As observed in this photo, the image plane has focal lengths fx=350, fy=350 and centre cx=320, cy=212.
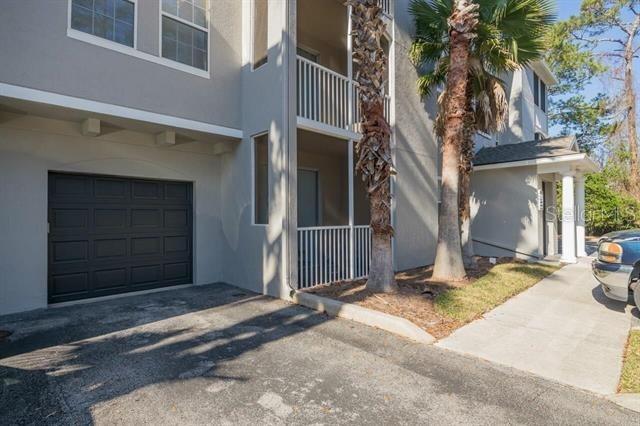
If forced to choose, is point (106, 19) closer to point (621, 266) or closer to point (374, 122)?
point (374, 122)

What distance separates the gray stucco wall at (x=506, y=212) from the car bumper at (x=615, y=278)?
18.3 feet

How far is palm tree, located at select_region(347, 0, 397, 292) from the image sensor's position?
645 cm

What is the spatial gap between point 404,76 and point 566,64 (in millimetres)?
18530

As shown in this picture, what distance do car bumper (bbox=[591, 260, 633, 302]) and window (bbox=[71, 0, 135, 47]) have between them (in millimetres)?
9335

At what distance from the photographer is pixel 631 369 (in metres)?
3.92

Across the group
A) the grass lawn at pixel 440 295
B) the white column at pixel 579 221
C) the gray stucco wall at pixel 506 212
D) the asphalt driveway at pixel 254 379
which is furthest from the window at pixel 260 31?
the white column at pixel 579 221

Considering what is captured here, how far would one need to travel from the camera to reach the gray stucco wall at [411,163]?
935cm

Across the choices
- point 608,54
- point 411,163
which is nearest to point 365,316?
point 411,163

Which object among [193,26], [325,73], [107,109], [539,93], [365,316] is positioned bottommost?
[365,316]

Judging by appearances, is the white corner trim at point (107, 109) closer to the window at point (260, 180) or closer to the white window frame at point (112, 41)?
the window at point (260, 180)

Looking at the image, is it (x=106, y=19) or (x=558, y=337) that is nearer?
(x=558, y=337)

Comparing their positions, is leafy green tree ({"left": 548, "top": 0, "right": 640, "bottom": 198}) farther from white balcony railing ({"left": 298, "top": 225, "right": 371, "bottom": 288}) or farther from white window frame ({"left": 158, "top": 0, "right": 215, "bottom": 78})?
white window frame ({"left": 158, "top": 0, "right": 215, "bottom": 78})

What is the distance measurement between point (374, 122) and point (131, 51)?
15.5 ft

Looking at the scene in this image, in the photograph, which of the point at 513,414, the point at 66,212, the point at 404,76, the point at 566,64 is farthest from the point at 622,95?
the point at 66,212
